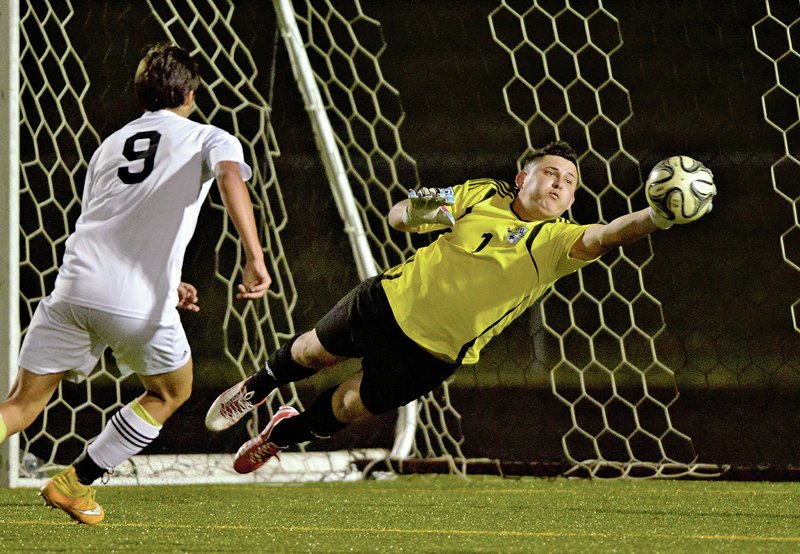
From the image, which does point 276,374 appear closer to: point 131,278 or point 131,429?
point 131,429

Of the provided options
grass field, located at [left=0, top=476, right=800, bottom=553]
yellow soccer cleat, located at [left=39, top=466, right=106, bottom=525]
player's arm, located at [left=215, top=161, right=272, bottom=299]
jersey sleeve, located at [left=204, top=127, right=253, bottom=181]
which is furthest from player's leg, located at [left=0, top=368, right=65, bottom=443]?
jersey sleeve, located at [left=204, top=127, right=253, bottom=181]

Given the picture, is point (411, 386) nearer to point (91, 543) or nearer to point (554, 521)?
point (554, 521)

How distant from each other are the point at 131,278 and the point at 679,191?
148 cm

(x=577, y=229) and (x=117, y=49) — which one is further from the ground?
(x=117, y=49)

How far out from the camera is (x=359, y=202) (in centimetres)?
1001

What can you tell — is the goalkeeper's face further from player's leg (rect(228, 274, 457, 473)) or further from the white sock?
the white sock

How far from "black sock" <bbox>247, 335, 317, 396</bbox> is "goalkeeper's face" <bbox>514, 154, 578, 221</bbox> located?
3.00ft

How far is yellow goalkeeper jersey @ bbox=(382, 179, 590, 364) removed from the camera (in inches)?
150

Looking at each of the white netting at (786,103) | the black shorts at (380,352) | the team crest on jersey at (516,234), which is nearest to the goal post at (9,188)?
the black shorts at (380,352)

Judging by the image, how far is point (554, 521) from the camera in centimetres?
350

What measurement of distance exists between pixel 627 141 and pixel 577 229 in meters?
13.4

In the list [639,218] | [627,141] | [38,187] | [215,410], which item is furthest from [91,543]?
[627,141]

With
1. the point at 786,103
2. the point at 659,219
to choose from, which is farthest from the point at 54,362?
the point at 786,103

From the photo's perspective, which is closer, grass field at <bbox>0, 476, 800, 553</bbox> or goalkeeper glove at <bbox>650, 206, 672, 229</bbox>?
grass field at <bbox>0, 476, 800, 553</bbox>
